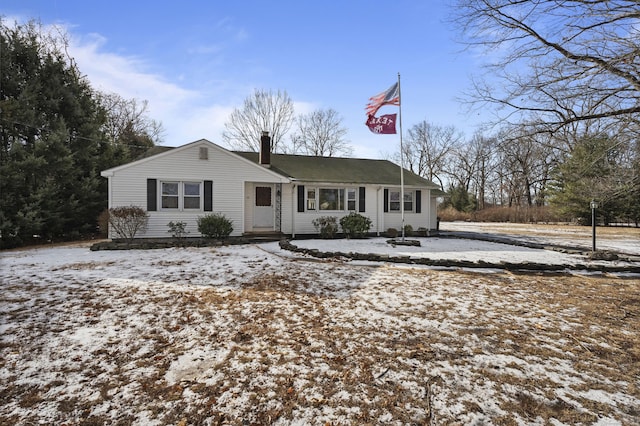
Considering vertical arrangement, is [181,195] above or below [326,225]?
above

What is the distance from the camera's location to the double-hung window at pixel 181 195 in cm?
1264

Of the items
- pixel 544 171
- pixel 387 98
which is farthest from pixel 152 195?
pixel 544 171

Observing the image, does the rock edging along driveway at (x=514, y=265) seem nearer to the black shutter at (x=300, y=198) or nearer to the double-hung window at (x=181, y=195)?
the black shutter at (x=300, y=198)

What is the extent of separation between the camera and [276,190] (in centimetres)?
1466

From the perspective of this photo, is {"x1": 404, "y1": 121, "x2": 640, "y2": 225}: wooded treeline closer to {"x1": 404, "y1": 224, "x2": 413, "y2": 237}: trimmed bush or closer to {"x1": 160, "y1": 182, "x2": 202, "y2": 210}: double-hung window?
{"x1": 404, "y1": 224, "x2": 413, "y2": 237}: trimmed bush

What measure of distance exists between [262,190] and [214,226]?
309 centimetres

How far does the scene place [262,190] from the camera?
14516 mm

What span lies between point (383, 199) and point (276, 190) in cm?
555

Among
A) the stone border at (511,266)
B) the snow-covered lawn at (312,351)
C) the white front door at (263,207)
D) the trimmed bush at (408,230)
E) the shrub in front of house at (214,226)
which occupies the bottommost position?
the snow-covered lawn at (312,351)

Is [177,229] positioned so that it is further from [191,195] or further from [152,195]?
[152,195]

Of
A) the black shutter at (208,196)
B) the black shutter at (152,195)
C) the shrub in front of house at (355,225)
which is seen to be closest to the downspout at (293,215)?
the shrub in front of house at (355,225)

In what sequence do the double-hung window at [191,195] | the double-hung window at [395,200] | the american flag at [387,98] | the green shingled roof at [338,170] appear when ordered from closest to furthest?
1. the american flag at [387,98]
2. the double-hung window at [191,195]
3. the green shingled roof at [338,170]
4. the double-hung window at [395,200]

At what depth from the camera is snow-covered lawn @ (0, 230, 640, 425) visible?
256 centimetres

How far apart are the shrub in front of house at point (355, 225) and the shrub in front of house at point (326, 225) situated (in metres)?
0.39
